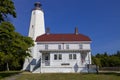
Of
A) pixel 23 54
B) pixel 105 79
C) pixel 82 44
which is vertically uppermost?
pixel 82 44

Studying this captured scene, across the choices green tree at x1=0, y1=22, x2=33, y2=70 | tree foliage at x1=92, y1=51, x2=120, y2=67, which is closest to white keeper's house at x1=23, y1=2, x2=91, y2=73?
green tree at x1=0, y1=22, x2=33, y2=70

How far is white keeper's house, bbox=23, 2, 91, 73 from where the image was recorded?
3925 centimetres

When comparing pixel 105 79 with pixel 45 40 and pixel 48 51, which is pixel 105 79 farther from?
pixel 45 40

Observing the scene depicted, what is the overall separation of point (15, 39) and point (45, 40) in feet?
58.7

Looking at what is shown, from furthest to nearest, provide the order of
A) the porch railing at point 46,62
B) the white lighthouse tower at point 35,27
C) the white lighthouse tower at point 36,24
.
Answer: the white lighthouse tower at point 36,24 < the white lighthouse tower at point 35,27 < the porch railing at point 46,62

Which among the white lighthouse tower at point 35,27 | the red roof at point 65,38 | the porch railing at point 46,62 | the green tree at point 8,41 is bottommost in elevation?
the porch railing at point 46,62

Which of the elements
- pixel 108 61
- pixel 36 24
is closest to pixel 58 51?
pixel 36 24

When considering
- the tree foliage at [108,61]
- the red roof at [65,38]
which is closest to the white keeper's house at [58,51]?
the red roof at [65,38]

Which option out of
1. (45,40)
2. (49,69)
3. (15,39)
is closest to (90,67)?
(49,69)

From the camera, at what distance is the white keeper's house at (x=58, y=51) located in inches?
1545

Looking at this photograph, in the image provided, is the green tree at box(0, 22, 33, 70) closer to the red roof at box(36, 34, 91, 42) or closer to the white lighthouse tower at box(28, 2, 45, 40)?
the red roof at box(36, 34, 91, 42)

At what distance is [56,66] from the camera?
39.4 metres

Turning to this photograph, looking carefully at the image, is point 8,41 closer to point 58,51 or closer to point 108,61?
point 58,51

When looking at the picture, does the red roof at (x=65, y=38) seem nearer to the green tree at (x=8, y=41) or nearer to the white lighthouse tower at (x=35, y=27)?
the white lighthouse tower at (x=35, y=27)
